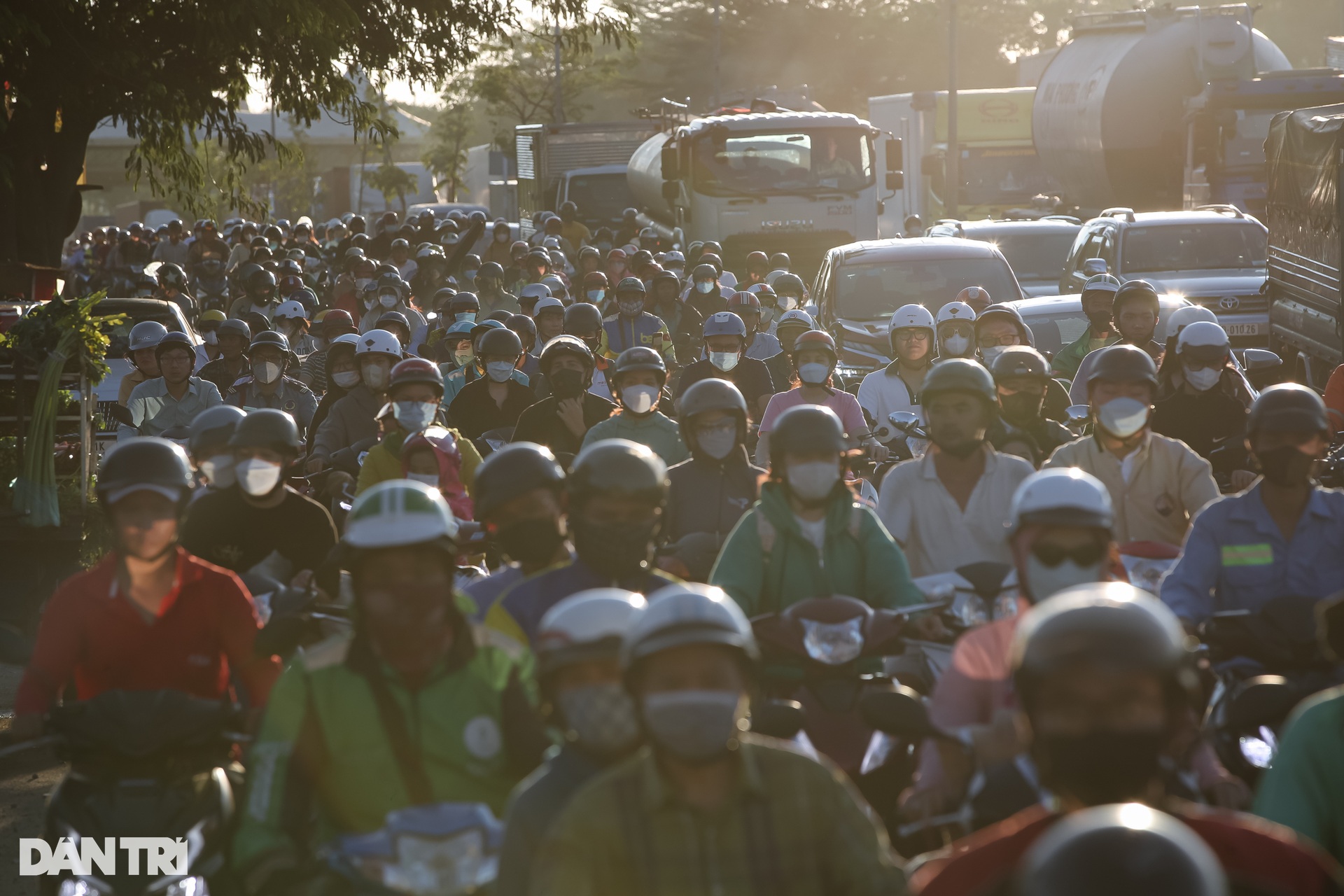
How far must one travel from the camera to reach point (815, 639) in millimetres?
5750

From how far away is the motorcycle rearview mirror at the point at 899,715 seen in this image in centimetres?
473

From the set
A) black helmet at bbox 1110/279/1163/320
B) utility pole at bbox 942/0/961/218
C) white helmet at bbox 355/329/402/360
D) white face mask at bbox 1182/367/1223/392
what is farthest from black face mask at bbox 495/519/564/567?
utility pole at bbox 942/0/961/218

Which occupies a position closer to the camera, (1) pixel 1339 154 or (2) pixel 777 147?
(1) pixel 1339 154

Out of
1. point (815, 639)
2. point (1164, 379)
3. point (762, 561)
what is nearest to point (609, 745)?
point (815, 639)

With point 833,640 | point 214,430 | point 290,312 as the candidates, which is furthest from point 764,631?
point 290,312

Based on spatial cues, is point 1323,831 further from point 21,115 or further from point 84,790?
point 21,115

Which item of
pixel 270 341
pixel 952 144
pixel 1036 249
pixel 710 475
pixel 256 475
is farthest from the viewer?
pixel 952 144

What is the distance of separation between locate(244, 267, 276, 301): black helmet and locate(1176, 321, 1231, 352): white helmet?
14535 mm

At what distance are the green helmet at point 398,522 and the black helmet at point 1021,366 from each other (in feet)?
16.9

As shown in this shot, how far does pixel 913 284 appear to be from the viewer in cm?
1817

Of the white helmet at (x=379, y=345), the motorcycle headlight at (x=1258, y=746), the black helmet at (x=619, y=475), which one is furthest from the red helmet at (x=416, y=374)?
the motorcycle headlight at (x=1258, y=746)

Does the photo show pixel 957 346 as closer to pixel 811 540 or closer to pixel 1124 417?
pixel 1124 417

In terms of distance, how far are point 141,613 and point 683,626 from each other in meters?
2.44

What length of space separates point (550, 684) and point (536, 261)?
2055 cm
